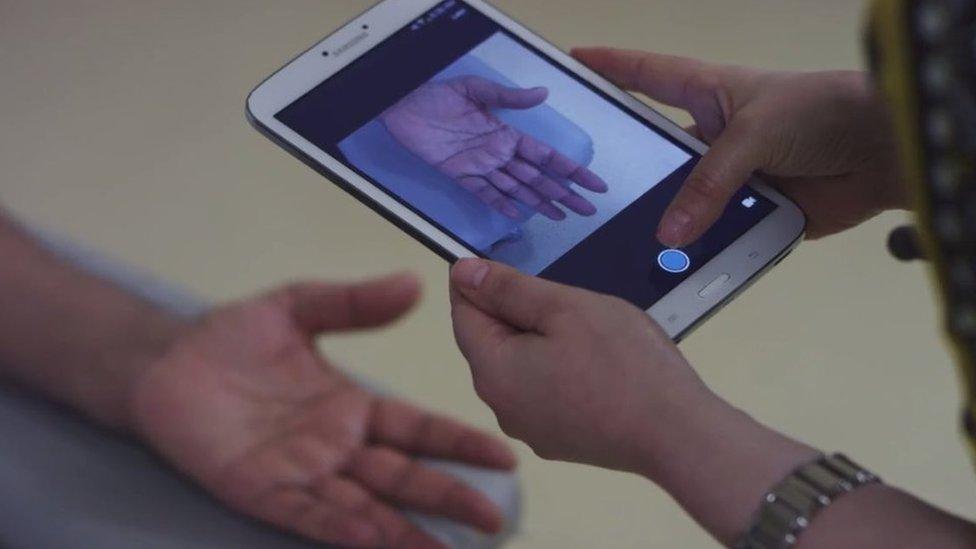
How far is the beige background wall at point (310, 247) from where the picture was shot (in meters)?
0.50

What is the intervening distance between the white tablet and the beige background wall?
2 cm

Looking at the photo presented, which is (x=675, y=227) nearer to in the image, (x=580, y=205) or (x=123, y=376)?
(x=580, y=205)

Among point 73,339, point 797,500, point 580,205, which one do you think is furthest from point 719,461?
point 73,339

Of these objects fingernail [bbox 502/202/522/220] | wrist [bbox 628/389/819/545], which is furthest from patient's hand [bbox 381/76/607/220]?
wrist [bbox 628/389/819/545]

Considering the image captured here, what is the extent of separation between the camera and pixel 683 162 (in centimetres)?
51

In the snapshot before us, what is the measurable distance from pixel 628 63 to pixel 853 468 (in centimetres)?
22

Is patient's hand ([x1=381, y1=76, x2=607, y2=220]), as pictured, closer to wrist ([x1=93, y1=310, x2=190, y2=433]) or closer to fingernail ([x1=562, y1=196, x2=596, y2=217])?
fingernail ([x1=562, y1=196, x2=596, y2=217])

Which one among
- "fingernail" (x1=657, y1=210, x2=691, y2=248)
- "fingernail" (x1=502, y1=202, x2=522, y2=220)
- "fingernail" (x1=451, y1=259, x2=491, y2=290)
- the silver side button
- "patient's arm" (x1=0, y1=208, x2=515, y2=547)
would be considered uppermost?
"fingernail" (x1=502, y1=202, x2=522, y2=220)

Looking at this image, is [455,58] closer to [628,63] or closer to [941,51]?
[628,63]

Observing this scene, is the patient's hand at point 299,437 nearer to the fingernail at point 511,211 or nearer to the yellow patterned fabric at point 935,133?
the fingernail at point 511,211

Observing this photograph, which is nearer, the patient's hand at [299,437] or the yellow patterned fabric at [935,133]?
the yellow patterned fabric at [935,133]

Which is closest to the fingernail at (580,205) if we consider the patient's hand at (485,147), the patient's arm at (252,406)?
the patient's hand at (485,147)

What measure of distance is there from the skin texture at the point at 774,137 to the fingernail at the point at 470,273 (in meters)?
0.08

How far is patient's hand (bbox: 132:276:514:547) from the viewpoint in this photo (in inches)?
17.0
